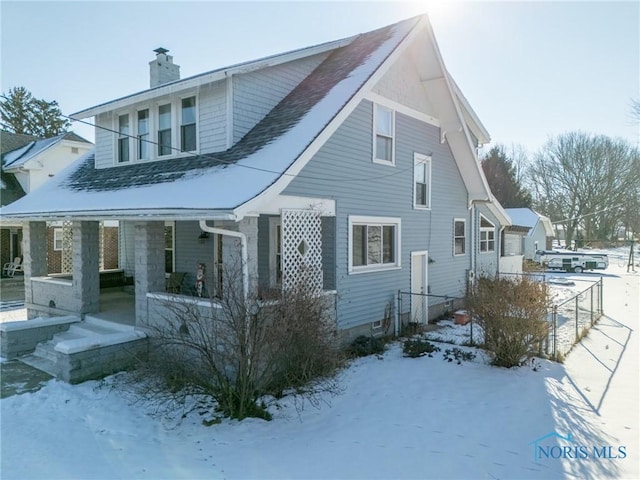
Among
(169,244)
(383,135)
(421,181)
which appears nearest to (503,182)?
(421,181)

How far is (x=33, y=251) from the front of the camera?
11.9 m

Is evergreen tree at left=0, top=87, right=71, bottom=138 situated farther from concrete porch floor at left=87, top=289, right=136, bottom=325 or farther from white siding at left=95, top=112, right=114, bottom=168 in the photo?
concrete porch floor at left=87, top=289, right=136, bottom=325

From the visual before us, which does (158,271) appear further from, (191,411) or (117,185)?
(191,411)

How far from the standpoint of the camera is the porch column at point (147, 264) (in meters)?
9.17

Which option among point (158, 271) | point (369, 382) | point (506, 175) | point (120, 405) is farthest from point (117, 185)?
point (506, 175)

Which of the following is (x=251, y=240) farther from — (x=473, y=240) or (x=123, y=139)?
(x=473, y=240)

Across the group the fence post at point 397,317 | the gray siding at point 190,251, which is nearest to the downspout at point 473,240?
the fence post at point 397,317

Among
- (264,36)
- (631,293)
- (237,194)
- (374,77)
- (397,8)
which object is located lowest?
(631,293)

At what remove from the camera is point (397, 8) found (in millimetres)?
12320

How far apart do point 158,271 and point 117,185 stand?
299 cm

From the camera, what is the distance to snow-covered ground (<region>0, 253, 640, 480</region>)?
4.90 metres

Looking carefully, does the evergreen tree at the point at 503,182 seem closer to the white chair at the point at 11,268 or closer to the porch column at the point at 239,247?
the white chair at the point at 11,268

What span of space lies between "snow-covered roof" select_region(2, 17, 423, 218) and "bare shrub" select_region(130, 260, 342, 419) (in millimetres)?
1650

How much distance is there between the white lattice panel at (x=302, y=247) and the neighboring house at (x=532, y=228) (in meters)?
27.5
